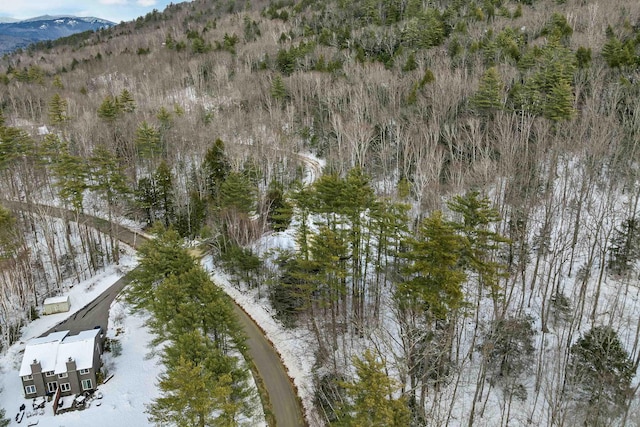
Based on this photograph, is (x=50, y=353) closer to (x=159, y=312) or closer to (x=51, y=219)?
(x=159, y=312)

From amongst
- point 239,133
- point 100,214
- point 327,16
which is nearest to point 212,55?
point 327,16

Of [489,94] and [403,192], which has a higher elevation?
[489,94]

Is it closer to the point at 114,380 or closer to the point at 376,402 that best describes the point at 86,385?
the point at 114,380

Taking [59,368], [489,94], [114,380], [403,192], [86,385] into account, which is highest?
[489,94]

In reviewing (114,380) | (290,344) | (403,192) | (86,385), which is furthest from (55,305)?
(403,192)

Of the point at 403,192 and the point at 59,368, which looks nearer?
the point at 59,368

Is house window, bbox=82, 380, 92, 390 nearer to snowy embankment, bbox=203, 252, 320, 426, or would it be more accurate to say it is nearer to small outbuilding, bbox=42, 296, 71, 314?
small outbuilding, bbox=42, 296, 71, 314
